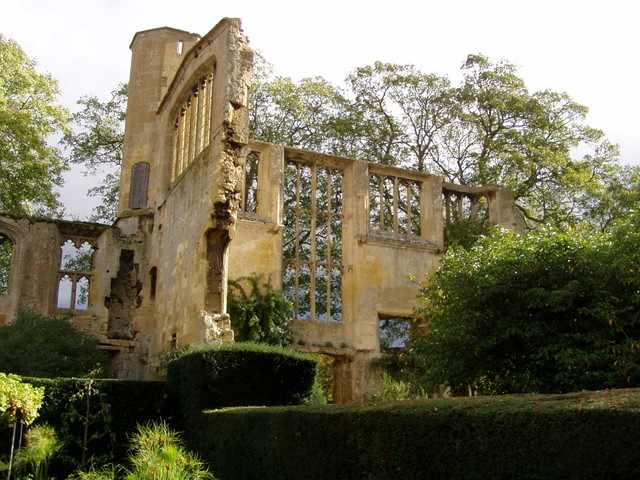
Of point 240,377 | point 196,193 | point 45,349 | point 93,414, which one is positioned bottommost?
point 93,414

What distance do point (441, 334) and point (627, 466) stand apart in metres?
8.93

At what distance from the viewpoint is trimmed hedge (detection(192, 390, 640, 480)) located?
5172 mm

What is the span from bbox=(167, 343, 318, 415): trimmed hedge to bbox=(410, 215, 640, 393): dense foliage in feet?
10.2

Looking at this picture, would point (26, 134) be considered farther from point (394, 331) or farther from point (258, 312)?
point (394, 331)

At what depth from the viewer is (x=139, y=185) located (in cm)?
2186

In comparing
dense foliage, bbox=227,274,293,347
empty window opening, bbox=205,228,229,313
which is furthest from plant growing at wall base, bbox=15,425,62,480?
dense foliage, bbox=227,274,293,347

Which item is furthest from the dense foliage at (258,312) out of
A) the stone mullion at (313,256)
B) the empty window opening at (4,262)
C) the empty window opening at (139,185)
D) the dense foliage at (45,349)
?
the empty window opening at (4,262)

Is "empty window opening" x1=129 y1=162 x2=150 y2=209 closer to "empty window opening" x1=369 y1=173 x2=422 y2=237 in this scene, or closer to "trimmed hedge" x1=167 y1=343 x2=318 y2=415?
"empty window opening" x1=369 y1=173 x2=422 y2=237

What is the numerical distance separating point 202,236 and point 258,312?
4160 millimetres

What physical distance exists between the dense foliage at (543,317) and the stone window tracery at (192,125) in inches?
287

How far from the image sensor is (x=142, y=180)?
2195cm

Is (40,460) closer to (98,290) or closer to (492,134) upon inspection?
(98,290)

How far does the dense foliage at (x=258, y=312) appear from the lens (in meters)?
18.8

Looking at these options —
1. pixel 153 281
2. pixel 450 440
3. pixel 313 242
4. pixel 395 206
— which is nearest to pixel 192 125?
pixel 153 281
